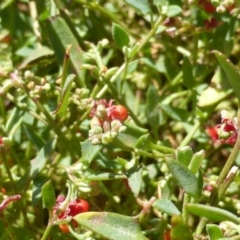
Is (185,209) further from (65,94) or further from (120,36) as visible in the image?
(120,36)

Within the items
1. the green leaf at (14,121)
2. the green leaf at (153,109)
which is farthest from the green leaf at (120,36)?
the green leaf at (14,121)

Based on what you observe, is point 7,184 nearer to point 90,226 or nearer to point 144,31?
point 90,226

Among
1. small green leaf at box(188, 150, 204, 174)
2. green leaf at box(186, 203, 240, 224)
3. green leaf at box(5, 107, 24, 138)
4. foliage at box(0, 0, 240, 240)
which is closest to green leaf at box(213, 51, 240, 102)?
foliage at box(0, 0, 240, 240)

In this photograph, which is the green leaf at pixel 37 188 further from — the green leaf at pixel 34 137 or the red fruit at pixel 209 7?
the red fruit at pixel 209 7

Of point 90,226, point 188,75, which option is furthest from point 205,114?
point 90,226

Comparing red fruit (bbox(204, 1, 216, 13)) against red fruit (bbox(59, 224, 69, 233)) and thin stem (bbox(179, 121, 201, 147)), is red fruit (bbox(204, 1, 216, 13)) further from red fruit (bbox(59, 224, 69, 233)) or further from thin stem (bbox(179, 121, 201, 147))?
red fruit (bbox(59, 224, 69, 233))

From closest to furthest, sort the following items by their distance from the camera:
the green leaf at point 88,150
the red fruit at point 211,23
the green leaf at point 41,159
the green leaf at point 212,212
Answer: the green leaf at point 212,212 → the green leaf at point 88,150 → the green leaf at point 41,159 → the red fruit at point 211,23
